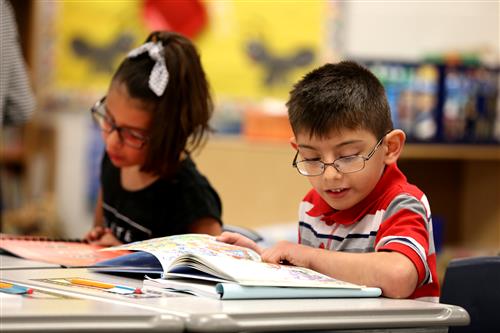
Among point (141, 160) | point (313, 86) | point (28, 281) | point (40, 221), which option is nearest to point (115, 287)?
point (28, 281)

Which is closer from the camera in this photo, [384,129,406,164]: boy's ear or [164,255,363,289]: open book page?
[164,255,363,289]: open book page

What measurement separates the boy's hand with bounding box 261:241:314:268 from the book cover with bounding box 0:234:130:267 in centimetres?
31

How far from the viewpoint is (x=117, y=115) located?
5.70 feet

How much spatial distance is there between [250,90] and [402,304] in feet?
10.1

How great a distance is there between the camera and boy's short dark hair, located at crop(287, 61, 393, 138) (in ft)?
4.25

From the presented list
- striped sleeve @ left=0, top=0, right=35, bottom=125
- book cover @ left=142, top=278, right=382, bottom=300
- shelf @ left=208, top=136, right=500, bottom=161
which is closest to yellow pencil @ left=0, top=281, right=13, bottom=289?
book cover @ left=142, top=278, right=382, bottom=300

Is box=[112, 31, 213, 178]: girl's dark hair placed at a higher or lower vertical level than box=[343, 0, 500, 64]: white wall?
lower

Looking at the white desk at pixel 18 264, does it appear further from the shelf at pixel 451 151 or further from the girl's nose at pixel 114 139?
the shelf at pixel 451 151

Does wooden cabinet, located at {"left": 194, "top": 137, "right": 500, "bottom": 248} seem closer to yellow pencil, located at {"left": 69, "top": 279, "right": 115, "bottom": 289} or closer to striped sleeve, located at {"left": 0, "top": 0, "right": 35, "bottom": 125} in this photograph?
striped sleeve, located at {"left": 0, "top": 0, "right": 35, "bottom": 125}

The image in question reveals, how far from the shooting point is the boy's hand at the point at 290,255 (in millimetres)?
1246

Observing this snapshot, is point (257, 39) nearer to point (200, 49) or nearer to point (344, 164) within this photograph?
point (200, 49)

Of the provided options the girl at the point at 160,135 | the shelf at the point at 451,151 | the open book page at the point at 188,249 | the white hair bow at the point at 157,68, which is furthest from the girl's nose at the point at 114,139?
the shelf at the point at 451,151

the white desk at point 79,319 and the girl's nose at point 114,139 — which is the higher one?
the girl's nose at point 114,139

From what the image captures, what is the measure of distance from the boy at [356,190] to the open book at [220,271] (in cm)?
4
